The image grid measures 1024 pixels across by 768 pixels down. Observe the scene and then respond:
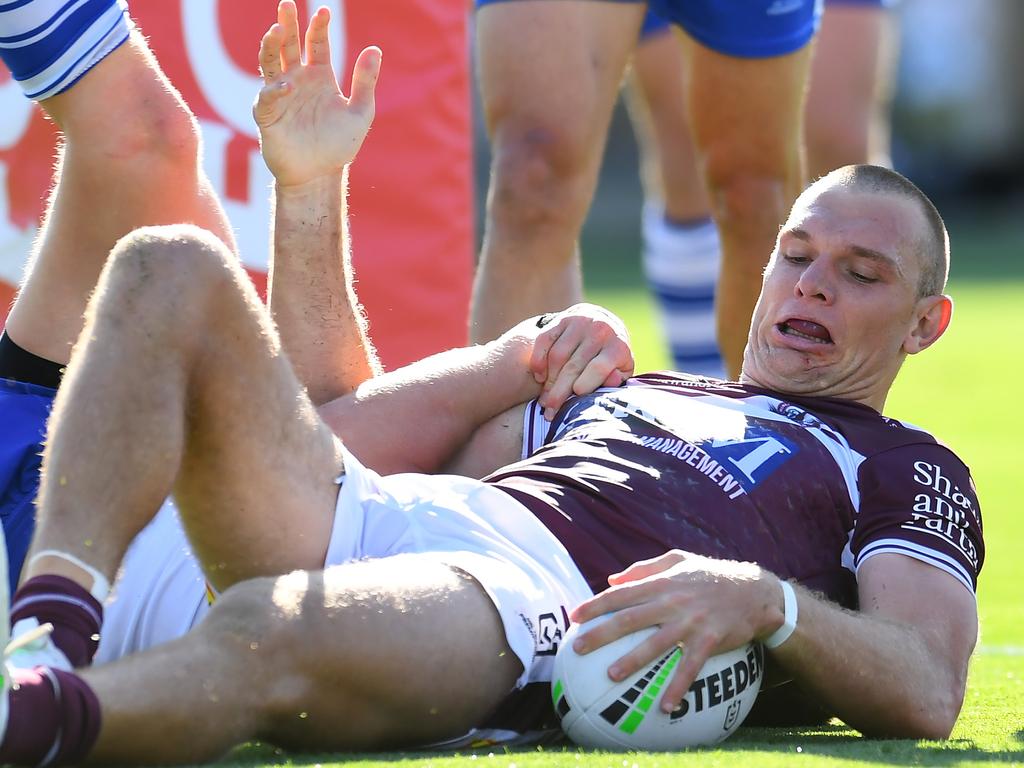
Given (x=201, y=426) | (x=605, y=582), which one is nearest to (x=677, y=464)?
(x=605, y=582)

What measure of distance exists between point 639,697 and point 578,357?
3.28ft

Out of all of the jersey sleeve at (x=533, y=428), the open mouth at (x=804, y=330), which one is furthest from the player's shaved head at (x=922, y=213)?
the jersey sleeve at (x=533, y=428)

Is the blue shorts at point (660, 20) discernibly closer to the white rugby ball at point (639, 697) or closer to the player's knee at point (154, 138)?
the player's knee at point (154, 138)

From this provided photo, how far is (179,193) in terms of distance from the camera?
3.61 metres

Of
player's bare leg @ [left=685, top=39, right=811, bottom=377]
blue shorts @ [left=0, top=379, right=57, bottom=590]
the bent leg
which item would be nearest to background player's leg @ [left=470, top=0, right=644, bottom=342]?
player's bare leg @ [left=685, top=39, right=811, bottom=377]

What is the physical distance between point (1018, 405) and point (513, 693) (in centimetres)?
719

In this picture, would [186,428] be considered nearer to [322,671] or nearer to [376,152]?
[322,671]

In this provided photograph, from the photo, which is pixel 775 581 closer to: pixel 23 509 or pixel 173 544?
pixel 173 544

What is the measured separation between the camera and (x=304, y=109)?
3564 millimetres

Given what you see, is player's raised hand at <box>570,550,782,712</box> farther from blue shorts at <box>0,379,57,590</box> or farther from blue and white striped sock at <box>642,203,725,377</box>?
blue and white striped sock at <box>642,203,725,377</box>

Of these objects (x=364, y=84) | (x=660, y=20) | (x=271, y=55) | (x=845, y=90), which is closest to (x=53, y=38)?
(x=271, y=55)

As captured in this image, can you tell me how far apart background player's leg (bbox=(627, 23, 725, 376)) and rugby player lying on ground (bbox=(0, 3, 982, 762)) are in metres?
3.34

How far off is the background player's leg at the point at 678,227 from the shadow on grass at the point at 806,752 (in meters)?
3.82

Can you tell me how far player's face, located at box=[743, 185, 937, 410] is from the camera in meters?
3.33
